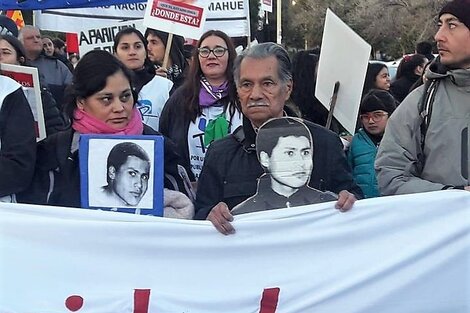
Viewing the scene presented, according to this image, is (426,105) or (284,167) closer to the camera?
(284,167)

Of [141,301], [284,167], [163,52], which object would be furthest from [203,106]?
[163,52]

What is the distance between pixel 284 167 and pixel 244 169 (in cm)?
25

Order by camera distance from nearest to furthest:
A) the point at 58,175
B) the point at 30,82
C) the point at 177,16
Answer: the point at 58,175 → the point at 30,82 → the point at 177,16

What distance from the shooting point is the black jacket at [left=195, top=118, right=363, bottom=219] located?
2.93 metres

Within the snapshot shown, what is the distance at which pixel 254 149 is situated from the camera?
9.81ft

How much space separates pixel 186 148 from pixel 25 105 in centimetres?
108

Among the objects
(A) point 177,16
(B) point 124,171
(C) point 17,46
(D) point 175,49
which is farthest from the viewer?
(D) point 175,49

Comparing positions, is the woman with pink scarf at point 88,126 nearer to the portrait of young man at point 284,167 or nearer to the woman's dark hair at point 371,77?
the portrait of young man at point 284,167

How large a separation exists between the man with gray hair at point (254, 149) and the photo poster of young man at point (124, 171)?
0.23 meters

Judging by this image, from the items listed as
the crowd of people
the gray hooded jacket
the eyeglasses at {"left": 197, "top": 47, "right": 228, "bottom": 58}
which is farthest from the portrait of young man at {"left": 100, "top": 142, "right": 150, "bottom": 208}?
the eyeglasses at {"left": 197, "top": 47, "right": 228, "bottom": 58}

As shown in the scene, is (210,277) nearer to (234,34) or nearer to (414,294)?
(414,294)

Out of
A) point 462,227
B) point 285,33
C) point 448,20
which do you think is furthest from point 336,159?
point 285,33

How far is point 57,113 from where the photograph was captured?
167 inches

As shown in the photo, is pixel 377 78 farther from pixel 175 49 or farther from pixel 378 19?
pixel 378 19
